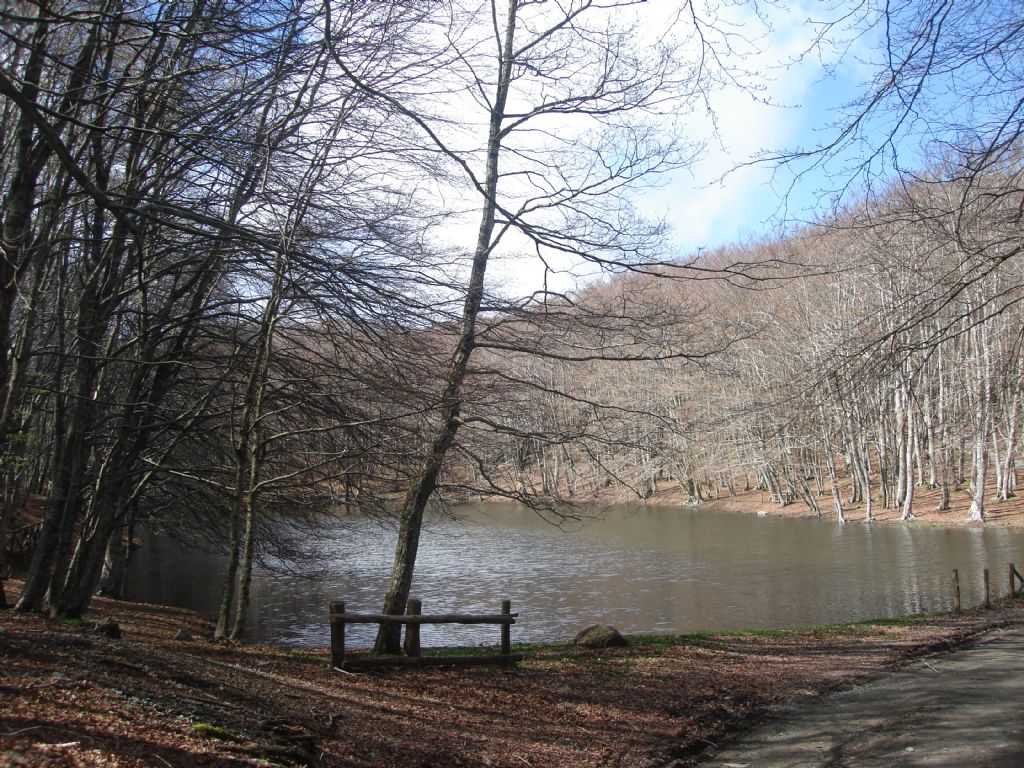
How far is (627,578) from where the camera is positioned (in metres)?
22.3

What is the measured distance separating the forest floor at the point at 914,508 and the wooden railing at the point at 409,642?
24734 mm

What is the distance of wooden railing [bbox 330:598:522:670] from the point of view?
880 centimetres

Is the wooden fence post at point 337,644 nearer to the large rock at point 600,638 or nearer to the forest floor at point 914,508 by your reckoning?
the large rock at point 600,638

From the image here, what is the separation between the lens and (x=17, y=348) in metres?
9.08

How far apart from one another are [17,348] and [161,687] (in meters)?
5.57

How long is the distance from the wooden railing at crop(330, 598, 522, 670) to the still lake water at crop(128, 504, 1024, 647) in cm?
205

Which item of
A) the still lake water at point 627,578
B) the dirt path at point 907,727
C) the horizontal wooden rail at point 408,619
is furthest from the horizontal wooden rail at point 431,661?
the dirt path at point 907,727

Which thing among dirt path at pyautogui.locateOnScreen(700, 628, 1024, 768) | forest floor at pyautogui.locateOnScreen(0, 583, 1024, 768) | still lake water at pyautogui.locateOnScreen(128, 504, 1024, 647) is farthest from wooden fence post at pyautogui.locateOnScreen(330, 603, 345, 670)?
dirt path at pyautogui.locateOnScreen(700, 628, 1024, 768)

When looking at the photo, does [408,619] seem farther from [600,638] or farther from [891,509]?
[891,509]

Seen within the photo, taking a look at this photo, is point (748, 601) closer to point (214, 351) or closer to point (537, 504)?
point (537, 504)

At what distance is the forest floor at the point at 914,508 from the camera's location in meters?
28.6

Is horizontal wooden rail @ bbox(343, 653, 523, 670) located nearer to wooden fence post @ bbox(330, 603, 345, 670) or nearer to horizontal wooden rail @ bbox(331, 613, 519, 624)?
wooden fence post @ bbox(330, 603, 345, 670)

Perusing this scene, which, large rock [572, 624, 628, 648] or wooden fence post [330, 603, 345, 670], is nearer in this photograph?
wooden fence post [330, 603, 345, 670]

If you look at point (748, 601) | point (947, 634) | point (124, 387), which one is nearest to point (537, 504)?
point (947, 634)
